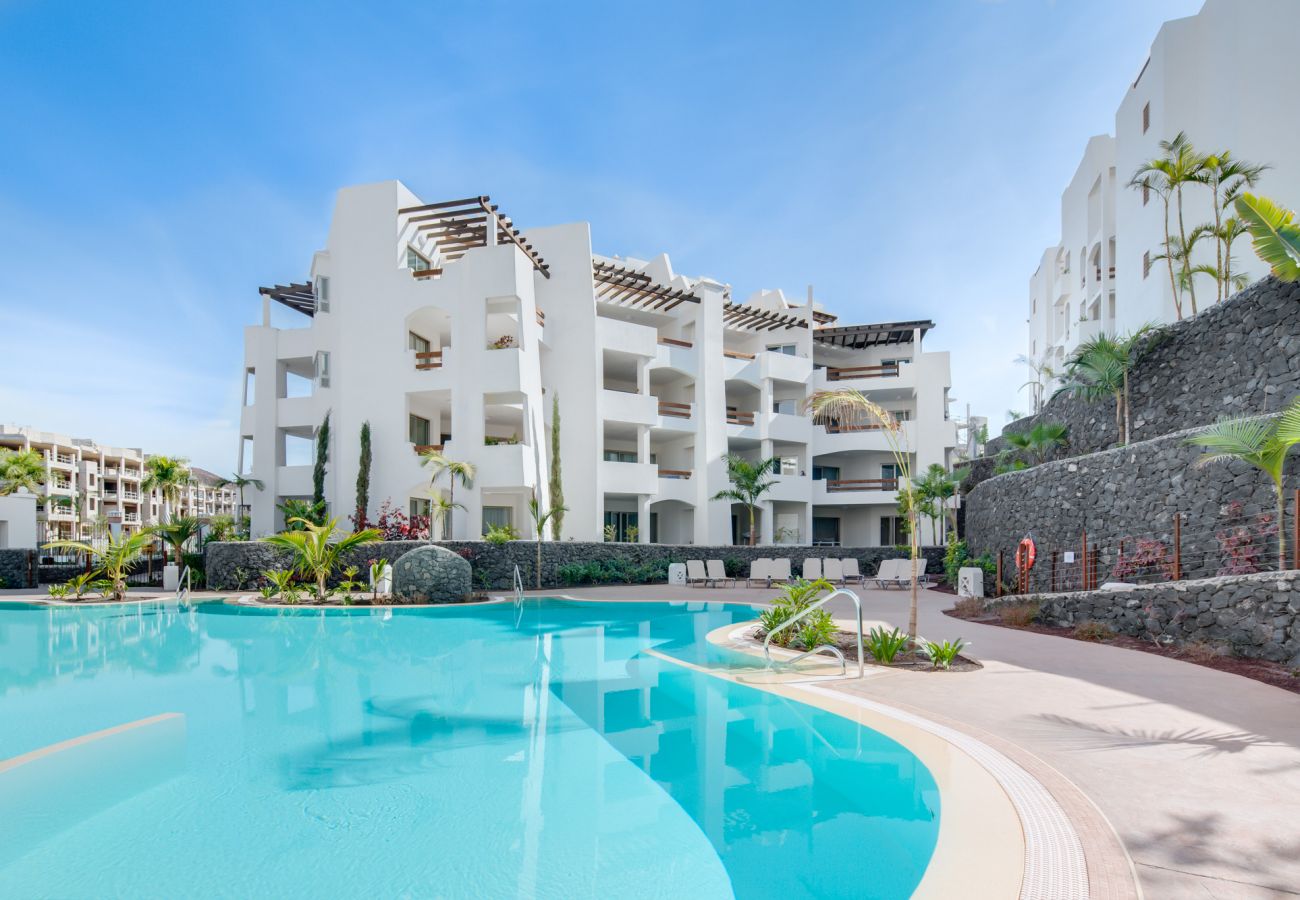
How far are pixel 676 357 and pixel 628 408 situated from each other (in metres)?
3.43

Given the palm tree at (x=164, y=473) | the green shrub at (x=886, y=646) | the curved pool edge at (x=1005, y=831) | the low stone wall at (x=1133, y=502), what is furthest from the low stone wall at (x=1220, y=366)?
the palm tree at (x=164, y=473)

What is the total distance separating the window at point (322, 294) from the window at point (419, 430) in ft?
17.2

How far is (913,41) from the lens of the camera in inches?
535

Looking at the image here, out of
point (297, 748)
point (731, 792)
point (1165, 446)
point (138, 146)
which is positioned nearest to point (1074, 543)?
point (1165, 446)

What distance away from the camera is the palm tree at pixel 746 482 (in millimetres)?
26344

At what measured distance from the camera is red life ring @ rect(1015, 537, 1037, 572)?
49.6 ft

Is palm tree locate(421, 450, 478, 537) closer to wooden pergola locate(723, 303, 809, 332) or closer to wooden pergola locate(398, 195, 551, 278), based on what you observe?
wooden pergola locate(398, 195, 551, 278)

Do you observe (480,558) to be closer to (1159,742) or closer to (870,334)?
(1159,742)

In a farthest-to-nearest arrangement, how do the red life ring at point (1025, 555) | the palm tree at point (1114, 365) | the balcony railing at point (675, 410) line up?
the balcony railing at point (675, 410) < the palm tree at point (1114, 365) < the red life ring at point (1025, 555)

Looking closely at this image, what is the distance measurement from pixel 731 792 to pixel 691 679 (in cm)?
360

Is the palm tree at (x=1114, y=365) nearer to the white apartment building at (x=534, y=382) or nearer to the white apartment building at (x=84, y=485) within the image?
the white apartment building at (x=534, y=382)

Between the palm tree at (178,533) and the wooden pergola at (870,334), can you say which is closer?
the palm tree at (178,533)

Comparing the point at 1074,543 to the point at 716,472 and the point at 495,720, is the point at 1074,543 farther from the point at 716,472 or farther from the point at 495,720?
the point at 716,472

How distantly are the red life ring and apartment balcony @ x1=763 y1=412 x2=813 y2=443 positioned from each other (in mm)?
14021
